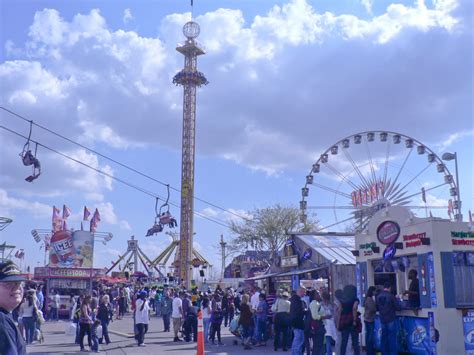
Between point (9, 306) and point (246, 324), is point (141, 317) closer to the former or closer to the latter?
A: point (246, 324)

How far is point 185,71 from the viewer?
72.0m

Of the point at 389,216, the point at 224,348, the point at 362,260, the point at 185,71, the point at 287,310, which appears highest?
the point at 185,71

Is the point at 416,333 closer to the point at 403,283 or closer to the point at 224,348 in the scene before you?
the point at 403,283

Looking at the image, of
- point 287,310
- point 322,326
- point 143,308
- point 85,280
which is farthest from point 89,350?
point 85,280

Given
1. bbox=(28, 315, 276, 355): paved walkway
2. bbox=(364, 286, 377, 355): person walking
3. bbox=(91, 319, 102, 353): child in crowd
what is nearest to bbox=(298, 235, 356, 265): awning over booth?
bbox=(28, 315, 276, 355): paved walkway

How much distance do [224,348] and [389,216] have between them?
6.71 m

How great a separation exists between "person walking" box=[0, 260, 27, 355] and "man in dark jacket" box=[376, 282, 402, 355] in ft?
32.2

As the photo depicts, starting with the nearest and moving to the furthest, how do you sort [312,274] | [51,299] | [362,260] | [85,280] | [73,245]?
[362,260], [312,274], [51,299], [85,280], [73,245]

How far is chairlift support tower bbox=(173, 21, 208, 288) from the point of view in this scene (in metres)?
69.0

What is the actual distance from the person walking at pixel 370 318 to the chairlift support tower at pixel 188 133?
54.5 meters

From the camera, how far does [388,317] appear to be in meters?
12.2

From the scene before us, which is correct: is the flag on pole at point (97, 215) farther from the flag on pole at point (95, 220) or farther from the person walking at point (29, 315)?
the person walking at point (29, 315)

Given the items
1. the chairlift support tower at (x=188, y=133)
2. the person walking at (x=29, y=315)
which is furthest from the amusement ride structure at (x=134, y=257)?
the person walking at (x=29, y=315)

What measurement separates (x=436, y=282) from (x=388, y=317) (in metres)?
1.34
